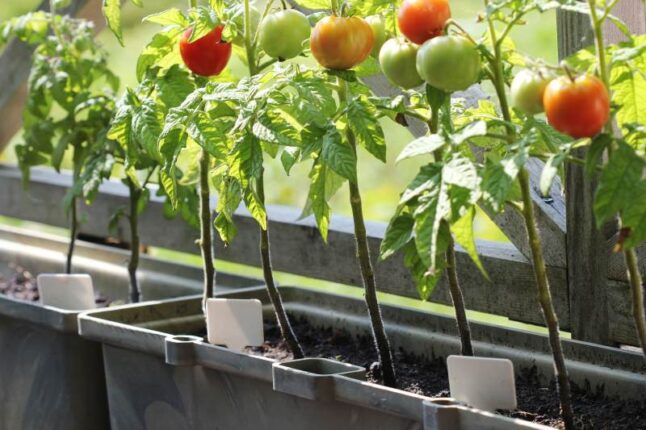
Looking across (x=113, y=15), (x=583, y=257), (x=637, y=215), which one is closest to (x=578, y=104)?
(x=637, y=215)

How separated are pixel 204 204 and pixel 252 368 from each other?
35 centimetres

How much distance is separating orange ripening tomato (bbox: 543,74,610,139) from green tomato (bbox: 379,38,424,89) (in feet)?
0.69

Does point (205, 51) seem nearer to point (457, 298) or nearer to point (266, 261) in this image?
point (266, 261)

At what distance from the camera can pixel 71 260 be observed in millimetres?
2463

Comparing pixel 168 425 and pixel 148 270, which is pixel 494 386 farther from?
pixel 148 270

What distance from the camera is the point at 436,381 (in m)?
1.59

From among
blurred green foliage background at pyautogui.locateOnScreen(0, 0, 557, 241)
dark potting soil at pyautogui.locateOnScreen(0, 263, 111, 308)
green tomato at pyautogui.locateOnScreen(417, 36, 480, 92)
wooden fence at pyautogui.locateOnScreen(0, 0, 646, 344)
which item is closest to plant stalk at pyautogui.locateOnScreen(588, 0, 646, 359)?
green tomato at pyautogui.locateOnScreen(417, 36, 480, 92)

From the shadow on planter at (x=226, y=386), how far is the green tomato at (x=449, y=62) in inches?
13.5

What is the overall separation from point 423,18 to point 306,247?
38.1 inches

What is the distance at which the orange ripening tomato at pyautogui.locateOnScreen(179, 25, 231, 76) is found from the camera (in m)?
1.54

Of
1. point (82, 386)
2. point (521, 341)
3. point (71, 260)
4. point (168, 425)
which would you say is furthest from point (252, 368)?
point (71, 260)

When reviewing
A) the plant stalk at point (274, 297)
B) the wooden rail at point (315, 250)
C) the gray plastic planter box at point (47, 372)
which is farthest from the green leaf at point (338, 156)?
the gray plastic planter box at point (47, 372)

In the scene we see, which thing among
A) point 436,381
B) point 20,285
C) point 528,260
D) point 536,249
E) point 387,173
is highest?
point 536,249

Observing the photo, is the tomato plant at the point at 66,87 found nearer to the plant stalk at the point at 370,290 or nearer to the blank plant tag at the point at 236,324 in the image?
the blank plant tag at the point at 236,324
